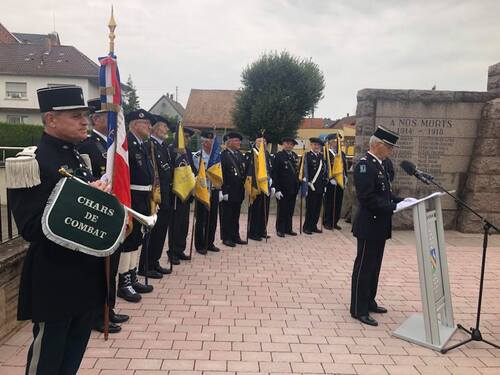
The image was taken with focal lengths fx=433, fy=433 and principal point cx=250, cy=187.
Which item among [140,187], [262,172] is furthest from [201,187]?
[140,187]

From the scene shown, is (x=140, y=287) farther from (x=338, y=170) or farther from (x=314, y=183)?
(x=338, y=170)

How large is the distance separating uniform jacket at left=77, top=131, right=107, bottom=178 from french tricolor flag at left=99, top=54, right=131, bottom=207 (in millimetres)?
716

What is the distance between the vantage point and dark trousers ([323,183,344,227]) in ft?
31.4

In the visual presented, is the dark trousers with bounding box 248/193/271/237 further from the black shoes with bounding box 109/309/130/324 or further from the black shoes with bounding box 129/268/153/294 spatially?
the black shoes with bounding box 109/309/130/324

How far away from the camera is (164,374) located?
10.4 ft

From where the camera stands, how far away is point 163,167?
217 inches

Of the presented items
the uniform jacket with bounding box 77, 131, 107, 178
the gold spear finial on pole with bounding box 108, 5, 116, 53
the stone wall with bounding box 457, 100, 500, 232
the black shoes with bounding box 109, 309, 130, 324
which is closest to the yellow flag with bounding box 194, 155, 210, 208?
the uniform jacket with bounding box 77, 131, 107, 178

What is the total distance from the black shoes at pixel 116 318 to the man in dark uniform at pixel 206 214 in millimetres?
2830

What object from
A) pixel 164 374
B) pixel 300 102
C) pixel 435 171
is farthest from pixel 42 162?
pixel 300 102

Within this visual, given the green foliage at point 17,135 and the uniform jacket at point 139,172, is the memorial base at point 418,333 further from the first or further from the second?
the green foliage at point 17,135

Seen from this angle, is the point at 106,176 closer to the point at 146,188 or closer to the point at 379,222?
the point at 146,188

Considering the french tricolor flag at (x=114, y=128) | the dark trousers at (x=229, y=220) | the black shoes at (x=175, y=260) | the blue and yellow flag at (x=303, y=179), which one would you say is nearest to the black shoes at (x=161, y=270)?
the black shoes at (x=175, y=260)

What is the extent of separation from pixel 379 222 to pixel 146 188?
2469mm

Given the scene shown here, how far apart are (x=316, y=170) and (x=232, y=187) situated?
2.28 m
